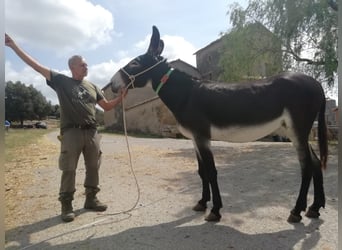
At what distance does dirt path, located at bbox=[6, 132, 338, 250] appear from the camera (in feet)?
11.3

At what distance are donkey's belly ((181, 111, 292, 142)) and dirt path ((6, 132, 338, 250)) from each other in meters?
1.03

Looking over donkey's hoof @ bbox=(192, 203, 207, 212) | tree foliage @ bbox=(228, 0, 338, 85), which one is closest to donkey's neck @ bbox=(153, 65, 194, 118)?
donkey's hoof @ bbox=(192, 203, 207, 212)

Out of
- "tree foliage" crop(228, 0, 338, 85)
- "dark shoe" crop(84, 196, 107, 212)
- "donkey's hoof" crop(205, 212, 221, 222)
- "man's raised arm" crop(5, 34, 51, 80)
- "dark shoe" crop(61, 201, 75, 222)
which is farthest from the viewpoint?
"tree foliage" crop(228, 0, 338, 85)

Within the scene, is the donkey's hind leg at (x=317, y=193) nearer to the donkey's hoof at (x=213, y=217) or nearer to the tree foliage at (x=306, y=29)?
the donkey's hoof at (x=213, y=217)

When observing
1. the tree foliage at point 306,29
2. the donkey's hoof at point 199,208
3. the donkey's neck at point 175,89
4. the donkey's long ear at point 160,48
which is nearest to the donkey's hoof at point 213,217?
the donkey's hoof at point 199,208

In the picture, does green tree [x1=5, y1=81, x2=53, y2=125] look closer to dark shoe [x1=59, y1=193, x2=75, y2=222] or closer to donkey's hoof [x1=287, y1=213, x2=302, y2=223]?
dark shoe [x1=59, y1=193, x2=75, y2=222]

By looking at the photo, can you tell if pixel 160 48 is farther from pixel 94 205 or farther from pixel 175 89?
pixel 94 205

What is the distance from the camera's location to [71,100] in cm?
421

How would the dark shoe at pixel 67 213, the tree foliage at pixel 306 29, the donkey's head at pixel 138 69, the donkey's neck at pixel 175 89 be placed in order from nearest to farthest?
1. the dark shoe at pixel 67 213
2. the donkey's neck at pixel 175 89
3. the donkey's head at pixel 138 69
4. the tree foliage at pixel 306 29

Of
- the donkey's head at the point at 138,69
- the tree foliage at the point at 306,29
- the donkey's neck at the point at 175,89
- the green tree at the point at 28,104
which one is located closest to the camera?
the donkey's neck at the point at 175,89

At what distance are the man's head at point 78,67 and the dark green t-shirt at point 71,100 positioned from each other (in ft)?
0.33

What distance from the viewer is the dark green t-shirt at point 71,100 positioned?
421 cm

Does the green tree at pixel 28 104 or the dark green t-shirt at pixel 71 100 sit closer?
the dark green t-shirt at pixel 71 100

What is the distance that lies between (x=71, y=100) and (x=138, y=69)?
3.20 ft
